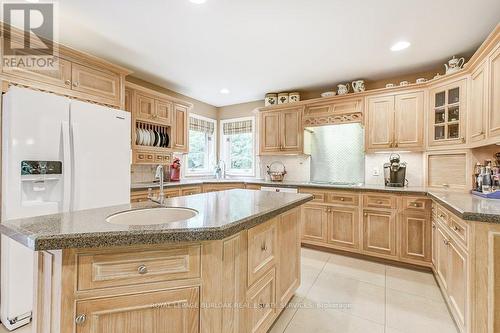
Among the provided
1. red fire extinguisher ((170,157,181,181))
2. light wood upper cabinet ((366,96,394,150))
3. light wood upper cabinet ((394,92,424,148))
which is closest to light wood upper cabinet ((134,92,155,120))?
red fire extinguisher ((170,157,181,181))

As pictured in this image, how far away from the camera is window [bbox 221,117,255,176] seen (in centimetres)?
508

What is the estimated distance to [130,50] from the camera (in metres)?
2.82

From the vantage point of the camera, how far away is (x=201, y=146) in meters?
5.14

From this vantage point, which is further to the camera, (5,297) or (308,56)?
(308,56)

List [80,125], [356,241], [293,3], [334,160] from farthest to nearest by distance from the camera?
[334,160]
[356,241]
[80,125]
[293,3]

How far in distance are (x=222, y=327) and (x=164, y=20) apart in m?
2.53

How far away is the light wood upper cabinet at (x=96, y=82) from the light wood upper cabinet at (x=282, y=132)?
2.47 metres

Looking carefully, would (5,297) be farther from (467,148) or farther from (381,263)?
(467,148)

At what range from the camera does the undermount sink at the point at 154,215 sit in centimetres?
146

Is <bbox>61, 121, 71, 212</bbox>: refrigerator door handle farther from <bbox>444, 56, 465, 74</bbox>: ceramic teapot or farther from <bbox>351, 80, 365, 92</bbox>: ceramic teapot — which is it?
<bbox>444, 56, 465, 74</bbox>: ceramic teapot

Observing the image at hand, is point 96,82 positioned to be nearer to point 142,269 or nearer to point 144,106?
point 144,106

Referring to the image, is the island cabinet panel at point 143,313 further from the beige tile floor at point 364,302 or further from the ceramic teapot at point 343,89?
the ceramic teapot at point 343,89

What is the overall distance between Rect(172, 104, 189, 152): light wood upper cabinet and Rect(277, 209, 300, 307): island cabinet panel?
8.42 ft

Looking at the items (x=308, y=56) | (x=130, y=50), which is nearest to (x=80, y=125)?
(x=130, y=50)
